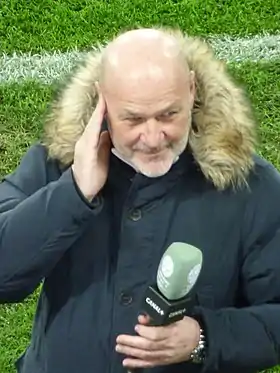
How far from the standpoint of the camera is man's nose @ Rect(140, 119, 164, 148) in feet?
10.5

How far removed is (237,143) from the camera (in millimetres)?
3396

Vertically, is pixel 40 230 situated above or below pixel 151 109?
below

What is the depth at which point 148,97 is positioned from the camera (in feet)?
10.5

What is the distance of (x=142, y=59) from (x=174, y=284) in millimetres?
705

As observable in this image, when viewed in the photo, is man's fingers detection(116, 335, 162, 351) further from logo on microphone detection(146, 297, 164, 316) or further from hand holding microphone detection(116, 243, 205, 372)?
logo on microphone detection(146, 297, 164, 316)

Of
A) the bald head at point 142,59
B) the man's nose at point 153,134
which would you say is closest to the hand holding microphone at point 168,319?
the man's nose at point 153,134

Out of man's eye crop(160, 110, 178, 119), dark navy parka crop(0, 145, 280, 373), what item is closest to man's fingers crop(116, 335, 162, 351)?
dark navy parka crop(0, 145, 280, 373)

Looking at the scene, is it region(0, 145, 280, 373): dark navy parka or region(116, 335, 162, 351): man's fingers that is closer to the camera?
region(116, 335, 162, 351): man's fingers

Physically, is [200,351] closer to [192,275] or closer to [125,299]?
[125,299]

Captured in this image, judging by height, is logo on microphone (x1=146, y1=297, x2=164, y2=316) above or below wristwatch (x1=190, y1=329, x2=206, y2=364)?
above

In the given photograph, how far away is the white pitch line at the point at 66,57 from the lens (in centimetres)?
659

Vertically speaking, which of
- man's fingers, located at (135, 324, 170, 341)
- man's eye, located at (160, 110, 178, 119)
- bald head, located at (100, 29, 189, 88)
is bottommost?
man's fingers, located at (135, 324, 170, 341)

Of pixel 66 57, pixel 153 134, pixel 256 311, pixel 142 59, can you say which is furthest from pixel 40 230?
pixel 66 57

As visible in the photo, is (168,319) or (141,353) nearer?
(168,319)
